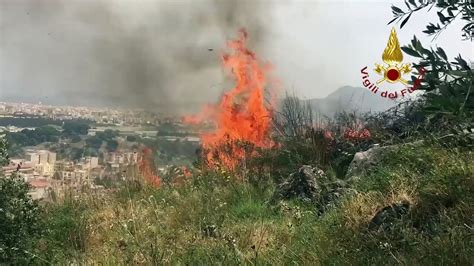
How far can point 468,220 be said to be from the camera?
3.25 metres

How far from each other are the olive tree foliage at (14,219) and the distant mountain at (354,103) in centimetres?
688

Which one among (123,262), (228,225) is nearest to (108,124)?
(228,225)

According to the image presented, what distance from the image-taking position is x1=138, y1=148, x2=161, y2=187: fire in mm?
8000

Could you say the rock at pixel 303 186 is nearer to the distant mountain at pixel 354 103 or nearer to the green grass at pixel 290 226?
the green grass at pixel 290 226

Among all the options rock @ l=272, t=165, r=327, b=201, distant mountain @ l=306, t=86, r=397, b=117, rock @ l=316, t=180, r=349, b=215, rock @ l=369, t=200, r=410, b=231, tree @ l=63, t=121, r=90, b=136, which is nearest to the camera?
rock @ l=369, t=200, r=410, b=231

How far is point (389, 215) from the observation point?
12.6 feet

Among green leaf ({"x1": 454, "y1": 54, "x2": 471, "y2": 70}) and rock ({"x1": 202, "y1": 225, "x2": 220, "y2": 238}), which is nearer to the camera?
green leaf ({"x1": 454, "y1": 54, "x2": 471, "y2": 70})

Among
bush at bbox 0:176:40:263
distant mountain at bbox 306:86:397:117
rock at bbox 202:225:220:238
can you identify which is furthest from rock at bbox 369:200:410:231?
distant mountain at bbox 306:86:397:117

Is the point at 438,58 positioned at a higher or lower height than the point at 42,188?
higher

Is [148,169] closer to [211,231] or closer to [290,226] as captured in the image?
[211,231]

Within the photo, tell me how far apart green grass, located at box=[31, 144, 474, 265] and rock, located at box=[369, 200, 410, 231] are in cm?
7

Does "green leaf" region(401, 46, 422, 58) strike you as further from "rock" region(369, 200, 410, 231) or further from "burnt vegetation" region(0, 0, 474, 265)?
"rock" region(369, 200, 410, 231)

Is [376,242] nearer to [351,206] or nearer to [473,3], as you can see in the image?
[351,206]

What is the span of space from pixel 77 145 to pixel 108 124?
7.19 ft
